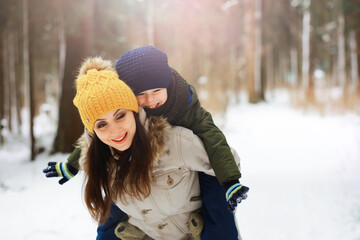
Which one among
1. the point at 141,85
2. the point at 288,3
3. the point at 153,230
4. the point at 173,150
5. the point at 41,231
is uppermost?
the point at 288,3

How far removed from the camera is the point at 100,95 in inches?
54.2

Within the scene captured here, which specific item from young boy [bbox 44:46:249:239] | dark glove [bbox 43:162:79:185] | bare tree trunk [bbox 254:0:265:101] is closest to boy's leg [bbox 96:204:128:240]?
young boy [bbox 44:46:249:239]

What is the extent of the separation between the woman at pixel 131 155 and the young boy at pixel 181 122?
78 millimetres

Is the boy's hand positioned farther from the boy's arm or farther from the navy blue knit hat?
the boy's arm

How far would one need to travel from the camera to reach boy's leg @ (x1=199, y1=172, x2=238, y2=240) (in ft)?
4.82

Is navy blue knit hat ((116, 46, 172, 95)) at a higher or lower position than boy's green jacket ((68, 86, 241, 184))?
higher

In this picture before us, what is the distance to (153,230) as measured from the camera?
1.60 m

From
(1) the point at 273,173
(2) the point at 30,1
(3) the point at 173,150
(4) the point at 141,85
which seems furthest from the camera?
(2) the point at 30,1

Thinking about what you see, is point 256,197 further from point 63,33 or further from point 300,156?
point 63,33

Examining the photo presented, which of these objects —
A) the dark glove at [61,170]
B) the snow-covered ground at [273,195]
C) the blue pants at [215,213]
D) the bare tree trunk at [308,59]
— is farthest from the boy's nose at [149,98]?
the bare tree trunk at [308,59]

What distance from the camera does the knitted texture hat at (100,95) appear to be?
1384mm

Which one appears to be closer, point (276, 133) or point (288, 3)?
point (276, 133)

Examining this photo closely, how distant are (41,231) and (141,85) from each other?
2.19m

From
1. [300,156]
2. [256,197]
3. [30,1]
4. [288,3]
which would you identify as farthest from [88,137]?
[288,3]
